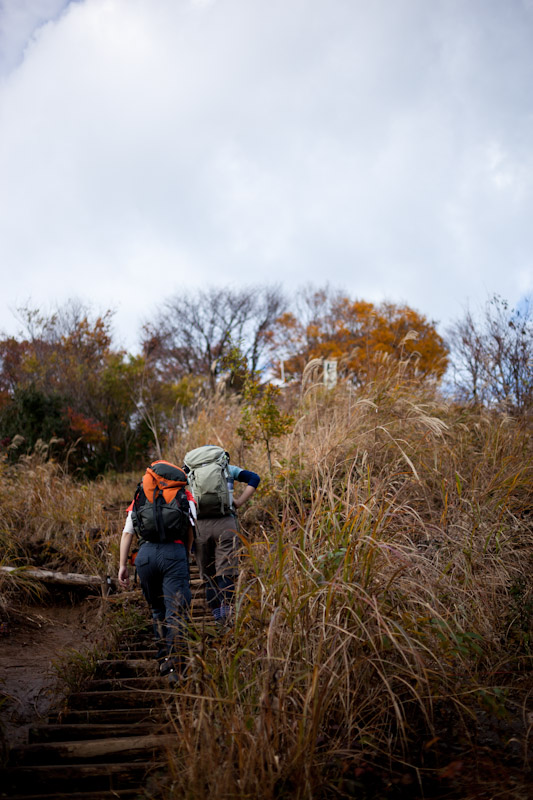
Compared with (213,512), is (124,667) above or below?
below

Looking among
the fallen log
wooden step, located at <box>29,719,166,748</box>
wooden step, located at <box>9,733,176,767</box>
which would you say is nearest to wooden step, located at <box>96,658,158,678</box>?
wooden step, located at <box>29,719,166,748</box>

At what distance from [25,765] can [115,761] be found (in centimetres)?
47

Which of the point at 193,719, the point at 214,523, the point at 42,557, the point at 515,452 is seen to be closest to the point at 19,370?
the point at 42,557

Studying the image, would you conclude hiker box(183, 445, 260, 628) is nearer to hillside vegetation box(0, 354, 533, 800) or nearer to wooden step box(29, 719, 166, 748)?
hillside vegetation box(0, 354, 533, 800)

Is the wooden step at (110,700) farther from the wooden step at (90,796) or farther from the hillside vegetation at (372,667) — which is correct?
the wooden step at (90,796)

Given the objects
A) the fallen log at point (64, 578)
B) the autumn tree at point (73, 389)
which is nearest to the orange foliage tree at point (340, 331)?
the autumn tree at point (73, 389)

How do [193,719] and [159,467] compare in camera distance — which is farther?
[159,467]

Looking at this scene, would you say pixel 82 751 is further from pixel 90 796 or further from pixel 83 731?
pixel 90 796

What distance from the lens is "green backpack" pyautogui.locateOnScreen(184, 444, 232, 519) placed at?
183 inches

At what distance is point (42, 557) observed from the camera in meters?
6.57

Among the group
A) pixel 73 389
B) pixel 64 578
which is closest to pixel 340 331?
pixel 73 389

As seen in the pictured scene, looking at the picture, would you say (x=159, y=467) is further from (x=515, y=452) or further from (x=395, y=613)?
(x=515, y=452)

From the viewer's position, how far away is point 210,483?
4652mm

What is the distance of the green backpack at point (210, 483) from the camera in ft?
15.3
